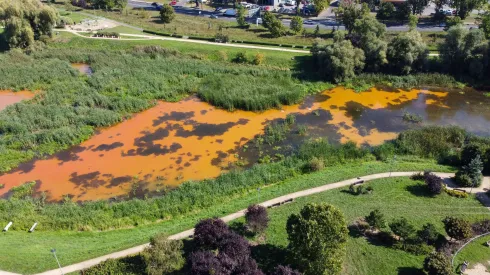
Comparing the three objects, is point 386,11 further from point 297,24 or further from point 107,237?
point 107,237

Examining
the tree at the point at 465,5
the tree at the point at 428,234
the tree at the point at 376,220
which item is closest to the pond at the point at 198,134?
the tree at the point at 376,220

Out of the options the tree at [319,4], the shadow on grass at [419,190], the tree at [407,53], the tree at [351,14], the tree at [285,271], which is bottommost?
the tree at [285,271]

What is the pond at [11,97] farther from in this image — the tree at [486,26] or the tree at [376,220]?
the tree at [486,26]

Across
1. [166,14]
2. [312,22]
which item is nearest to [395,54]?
[312,22]

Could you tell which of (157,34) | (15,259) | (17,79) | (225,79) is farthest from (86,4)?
(15,259)

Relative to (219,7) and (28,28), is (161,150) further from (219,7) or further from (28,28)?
(219,7)
